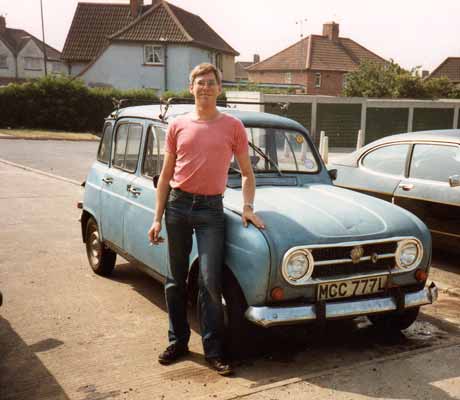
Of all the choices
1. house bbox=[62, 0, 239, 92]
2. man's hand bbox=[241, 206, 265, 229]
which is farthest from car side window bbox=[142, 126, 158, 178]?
house bbox=[62, 0, 239, 92]

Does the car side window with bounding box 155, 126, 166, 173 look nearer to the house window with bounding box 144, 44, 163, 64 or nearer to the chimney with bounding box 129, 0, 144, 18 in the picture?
the house window with bounding box 144, 44, 163, 64

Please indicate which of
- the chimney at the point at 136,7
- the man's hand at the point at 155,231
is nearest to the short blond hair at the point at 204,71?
the man's hand at the point at 155,231

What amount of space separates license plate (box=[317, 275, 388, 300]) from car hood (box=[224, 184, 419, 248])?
0.31 metres

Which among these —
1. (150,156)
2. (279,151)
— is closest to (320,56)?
(279,151)

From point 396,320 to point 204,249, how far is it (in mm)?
1896

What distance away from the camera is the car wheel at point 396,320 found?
469 cm

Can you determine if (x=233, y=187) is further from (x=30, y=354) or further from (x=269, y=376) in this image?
(x=30, y=354)

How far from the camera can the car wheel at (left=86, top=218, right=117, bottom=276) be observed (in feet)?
20.8

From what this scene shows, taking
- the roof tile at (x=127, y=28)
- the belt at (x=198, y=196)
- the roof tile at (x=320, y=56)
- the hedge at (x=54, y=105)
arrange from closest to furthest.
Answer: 1. the belt at (x=198, y=196)
2. the hedge at (x=54, y=105)
3. the roof tile at (x=127, y=28)
4. the roof tile at (x=320, y=56)

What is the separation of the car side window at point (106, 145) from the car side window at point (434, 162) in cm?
369

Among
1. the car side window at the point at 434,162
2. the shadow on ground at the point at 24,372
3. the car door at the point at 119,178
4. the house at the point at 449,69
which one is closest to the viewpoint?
the shadow on ground at the point at 24,372

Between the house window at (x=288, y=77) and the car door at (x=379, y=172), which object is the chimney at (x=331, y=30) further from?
the car door at (x=379, y=172)

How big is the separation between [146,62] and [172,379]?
44.0 meters

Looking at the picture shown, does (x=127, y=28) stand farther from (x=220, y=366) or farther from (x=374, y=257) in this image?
(x=220, y=366)
